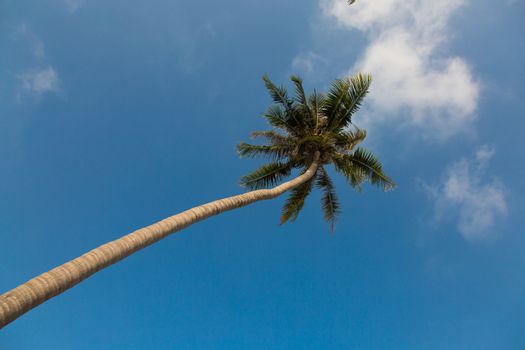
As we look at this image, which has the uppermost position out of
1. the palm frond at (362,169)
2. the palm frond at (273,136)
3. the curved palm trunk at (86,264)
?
the palm frond at (273,136)

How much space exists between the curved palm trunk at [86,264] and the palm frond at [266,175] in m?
6.90

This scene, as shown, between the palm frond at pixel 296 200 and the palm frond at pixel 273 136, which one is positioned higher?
the palm frond at pixel 273 136

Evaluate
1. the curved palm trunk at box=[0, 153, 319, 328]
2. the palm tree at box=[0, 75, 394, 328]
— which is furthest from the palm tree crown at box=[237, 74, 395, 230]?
the curved palm trunk at box=[0, 153, 319, 328]

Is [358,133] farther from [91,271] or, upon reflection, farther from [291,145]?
[91,271]

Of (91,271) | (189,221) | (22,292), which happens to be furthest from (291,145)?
(22,292)

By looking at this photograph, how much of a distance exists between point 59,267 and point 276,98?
42.3ft

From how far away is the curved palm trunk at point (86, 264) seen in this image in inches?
178

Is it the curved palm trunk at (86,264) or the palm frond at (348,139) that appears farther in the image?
the palm frond at (348,139)

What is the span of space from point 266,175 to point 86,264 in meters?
11.5

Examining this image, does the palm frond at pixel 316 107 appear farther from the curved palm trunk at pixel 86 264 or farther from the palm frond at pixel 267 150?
the curved palm trunk at pixel 86 264

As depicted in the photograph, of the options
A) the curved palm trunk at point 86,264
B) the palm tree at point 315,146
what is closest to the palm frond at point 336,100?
the palm tree at point 315,146

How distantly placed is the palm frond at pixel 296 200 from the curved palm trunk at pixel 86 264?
23.5 ft

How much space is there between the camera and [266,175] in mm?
16656

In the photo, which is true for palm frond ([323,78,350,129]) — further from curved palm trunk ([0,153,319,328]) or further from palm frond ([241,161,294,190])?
curved palm trunk ([0,153,319,328])
